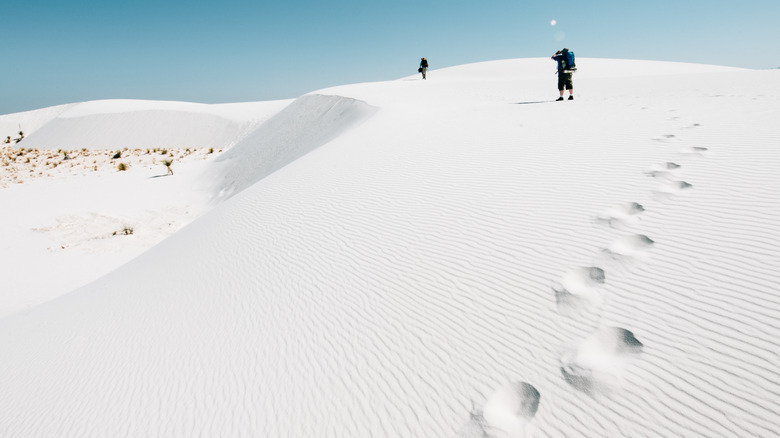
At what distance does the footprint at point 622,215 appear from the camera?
2.66 metres

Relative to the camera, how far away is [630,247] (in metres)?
2.39

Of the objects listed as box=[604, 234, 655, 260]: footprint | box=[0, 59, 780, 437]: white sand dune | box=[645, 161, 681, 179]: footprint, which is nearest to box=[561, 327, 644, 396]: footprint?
box=[0, 59, 780, 437]: white sand dune

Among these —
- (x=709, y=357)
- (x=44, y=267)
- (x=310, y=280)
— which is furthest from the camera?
(x=44, y=267)

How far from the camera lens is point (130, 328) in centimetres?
313

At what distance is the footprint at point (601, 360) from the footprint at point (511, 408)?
7.8 inches

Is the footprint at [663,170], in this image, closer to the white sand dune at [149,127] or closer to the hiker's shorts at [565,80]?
the hiker's shorts at [565,80]

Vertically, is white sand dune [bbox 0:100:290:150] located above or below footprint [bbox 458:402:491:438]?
above

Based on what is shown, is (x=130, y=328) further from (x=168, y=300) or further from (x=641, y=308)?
(x=641, y=308)

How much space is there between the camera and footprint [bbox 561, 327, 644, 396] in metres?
1.59

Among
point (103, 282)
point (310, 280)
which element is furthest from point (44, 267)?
point (310, 280)

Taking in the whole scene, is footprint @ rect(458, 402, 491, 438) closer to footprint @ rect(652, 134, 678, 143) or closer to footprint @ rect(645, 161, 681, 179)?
footprint @ rect(645, 161, 681, 179)

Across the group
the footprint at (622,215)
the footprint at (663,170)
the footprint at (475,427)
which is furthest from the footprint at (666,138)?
the footprint at (475,427)

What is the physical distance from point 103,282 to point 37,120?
220 feet

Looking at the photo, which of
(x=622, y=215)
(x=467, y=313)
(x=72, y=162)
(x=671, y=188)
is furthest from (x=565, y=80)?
(x=72, y=162)
